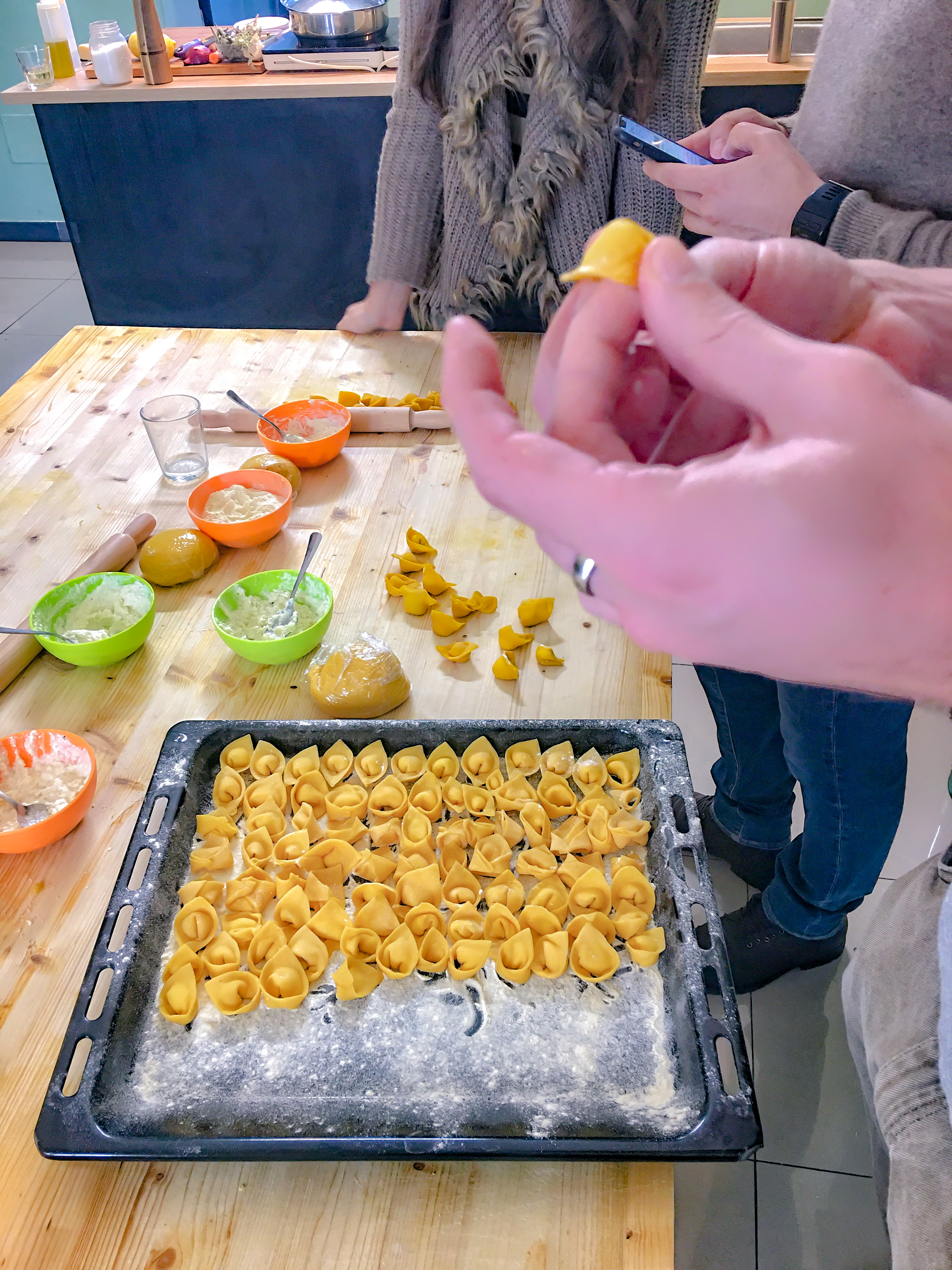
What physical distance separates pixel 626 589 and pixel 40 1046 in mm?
670

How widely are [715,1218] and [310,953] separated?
86cm

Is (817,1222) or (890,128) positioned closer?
(890,128)

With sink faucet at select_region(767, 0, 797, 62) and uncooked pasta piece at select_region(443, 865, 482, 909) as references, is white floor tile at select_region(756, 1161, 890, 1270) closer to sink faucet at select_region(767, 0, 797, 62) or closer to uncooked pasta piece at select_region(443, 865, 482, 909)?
uncooked pasta piece at select_region(443, 865, 482, 909)

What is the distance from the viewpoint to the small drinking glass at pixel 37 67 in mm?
2479

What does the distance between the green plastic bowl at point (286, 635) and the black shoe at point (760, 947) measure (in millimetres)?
794

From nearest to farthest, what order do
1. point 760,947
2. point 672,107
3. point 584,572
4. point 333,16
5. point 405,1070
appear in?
point 584,572 < point 405,1070 < point 760,947 < point 672,107 < point 333,16

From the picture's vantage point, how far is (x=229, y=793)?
3.08 ft

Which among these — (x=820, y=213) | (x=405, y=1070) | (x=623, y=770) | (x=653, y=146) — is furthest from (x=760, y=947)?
(x=653, y=146)

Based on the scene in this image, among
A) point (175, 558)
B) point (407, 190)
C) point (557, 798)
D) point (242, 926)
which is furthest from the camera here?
point (407, 190)

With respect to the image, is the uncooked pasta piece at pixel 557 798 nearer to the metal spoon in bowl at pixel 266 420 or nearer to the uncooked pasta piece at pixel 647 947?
the uncooked pasta piece at pixel 647 947

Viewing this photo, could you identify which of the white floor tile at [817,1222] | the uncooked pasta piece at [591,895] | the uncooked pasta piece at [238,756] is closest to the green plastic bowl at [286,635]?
the uncooked pasta piece at [238,756]

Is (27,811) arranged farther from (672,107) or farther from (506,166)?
(672,107)

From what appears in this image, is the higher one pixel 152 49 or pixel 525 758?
pixel 152 49

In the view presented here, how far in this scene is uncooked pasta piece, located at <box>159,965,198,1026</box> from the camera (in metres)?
0.76
